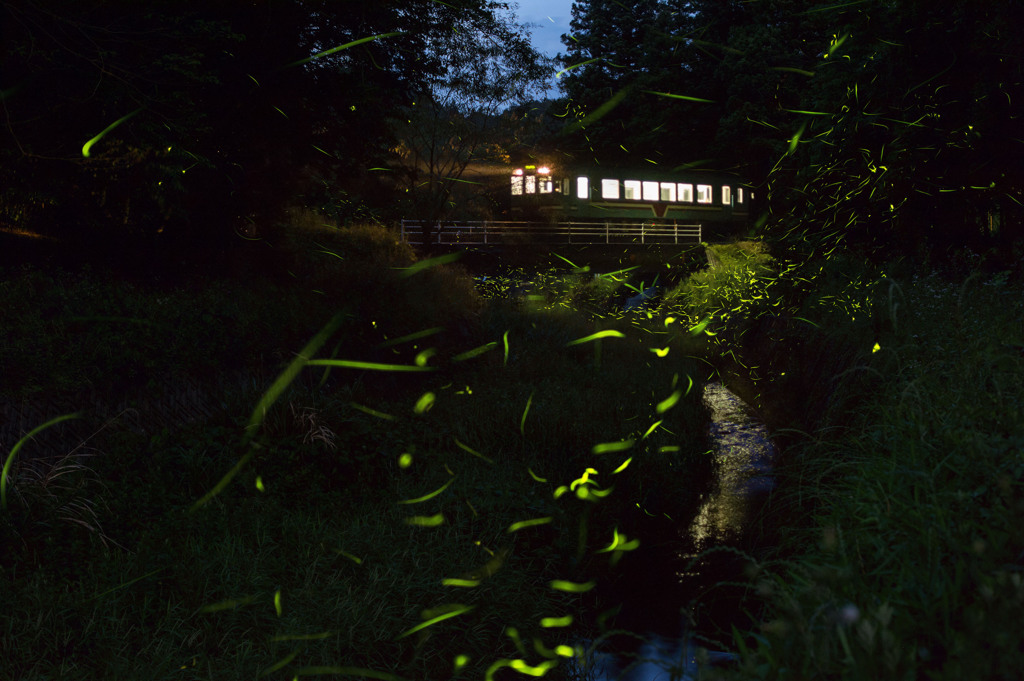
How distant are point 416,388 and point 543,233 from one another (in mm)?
17417

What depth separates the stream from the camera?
18.1ft

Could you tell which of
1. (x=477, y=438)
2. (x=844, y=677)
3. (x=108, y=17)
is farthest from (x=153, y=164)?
(x=844, y=677)

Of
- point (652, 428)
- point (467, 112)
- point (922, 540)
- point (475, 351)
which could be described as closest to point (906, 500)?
point (922, 540)

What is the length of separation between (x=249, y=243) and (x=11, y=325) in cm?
484

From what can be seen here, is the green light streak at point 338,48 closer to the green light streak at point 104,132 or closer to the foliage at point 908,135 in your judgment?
the green light streak at point 104,132

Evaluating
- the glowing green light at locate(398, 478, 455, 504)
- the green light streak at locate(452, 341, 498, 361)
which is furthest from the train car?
the glowing green light at locate(398, 478, 455, 504)

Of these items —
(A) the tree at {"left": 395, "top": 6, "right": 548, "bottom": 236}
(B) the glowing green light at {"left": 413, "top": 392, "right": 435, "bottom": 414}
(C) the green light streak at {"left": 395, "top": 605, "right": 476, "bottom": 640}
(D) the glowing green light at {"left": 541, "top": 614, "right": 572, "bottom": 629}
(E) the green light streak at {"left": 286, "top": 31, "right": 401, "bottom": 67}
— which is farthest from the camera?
(A) the tree at {"left": 395, "top": 6, "right": 548, "bottom": 236}

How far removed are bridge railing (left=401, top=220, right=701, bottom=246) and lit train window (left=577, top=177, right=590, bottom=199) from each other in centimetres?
123

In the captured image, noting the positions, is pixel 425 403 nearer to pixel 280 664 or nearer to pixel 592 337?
pixel 592 337

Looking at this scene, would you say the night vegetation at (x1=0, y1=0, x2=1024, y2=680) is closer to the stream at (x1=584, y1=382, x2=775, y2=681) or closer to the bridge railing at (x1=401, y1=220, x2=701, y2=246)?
the stream at (x1=584, y1=382, x2=775, y2=681)

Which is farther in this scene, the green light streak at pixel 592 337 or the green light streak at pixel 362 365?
the green light streak at pixel 592 337

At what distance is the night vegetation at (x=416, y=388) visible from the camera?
14.0 ft

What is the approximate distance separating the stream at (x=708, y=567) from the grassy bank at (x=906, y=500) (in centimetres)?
41

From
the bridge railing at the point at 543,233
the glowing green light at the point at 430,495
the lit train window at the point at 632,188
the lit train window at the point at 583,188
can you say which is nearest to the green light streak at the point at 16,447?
the glowing green light at the point at 430,495
